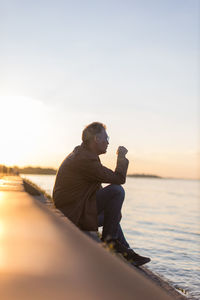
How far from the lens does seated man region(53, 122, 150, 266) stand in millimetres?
4930

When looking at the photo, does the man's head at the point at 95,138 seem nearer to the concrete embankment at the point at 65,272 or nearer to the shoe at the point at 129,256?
the shoe at the point at 129,256

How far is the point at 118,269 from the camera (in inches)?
59.7

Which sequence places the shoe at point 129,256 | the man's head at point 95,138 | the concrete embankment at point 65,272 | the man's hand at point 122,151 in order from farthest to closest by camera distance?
the man's hand at point 122,151 → the man's head at point 95,138 → the shoe at point 129,256 → the concrete embankment at point 65,272

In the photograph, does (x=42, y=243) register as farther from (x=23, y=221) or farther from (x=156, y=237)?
(x=156, y=237)

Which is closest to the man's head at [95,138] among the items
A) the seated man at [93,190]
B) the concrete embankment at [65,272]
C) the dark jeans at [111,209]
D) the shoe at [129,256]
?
the seated man at [93,190]

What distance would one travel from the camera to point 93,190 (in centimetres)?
517

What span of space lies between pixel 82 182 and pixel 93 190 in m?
0.17

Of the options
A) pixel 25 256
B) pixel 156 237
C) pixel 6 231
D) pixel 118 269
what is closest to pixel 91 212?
pixel 6 231

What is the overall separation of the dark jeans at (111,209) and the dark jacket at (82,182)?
9 centimetres

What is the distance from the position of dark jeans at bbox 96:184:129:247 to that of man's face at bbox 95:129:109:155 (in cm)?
44

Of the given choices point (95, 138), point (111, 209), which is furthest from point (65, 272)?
point (95, 138)

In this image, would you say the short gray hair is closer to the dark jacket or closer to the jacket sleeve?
the dark jacket

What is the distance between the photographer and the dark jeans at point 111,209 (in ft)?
16.2

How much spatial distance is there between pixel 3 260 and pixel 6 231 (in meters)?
1.03
